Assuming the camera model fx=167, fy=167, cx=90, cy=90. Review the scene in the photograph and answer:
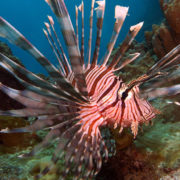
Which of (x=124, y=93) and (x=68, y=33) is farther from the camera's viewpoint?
(x=124, y=93)

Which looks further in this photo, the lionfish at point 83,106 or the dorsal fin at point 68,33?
the lionfish at point 83,106

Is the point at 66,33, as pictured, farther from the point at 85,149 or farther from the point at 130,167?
the point at 130,167

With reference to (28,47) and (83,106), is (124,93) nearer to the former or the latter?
(83,106)

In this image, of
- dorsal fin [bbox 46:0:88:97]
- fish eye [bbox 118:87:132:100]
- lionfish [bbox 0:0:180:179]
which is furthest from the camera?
fish eye [bbox 118:87:132:100]

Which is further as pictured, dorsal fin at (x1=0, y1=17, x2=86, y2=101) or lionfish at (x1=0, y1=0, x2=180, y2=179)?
lionfish at (x1=0, y1=0, x2=180, y2=179)

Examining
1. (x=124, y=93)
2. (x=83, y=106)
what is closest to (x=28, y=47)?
(x=83, y=106)

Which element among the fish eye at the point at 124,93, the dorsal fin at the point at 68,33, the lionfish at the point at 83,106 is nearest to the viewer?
the dorsal fin at the point at 68,33

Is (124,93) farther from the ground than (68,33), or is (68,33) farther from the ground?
(68,33)

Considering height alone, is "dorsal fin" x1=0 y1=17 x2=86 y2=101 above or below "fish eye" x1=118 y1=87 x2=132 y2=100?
above

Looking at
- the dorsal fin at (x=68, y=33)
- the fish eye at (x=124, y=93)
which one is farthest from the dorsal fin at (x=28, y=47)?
the fish eye at (x=124, y=93)

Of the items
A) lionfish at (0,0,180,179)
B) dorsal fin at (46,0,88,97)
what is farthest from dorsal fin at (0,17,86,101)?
dorsal fin at (46,0,88,97)

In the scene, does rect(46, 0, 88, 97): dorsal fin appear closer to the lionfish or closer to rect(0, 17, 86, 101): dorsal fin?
the lionfish

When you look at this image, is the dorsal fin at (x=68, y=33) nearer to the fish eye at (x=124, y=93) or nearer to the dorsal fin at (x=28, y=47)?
the dorsal fin at (x=28, y=47)

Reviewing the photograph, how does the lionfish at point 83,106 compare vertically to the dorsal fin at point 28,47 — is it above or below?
below
